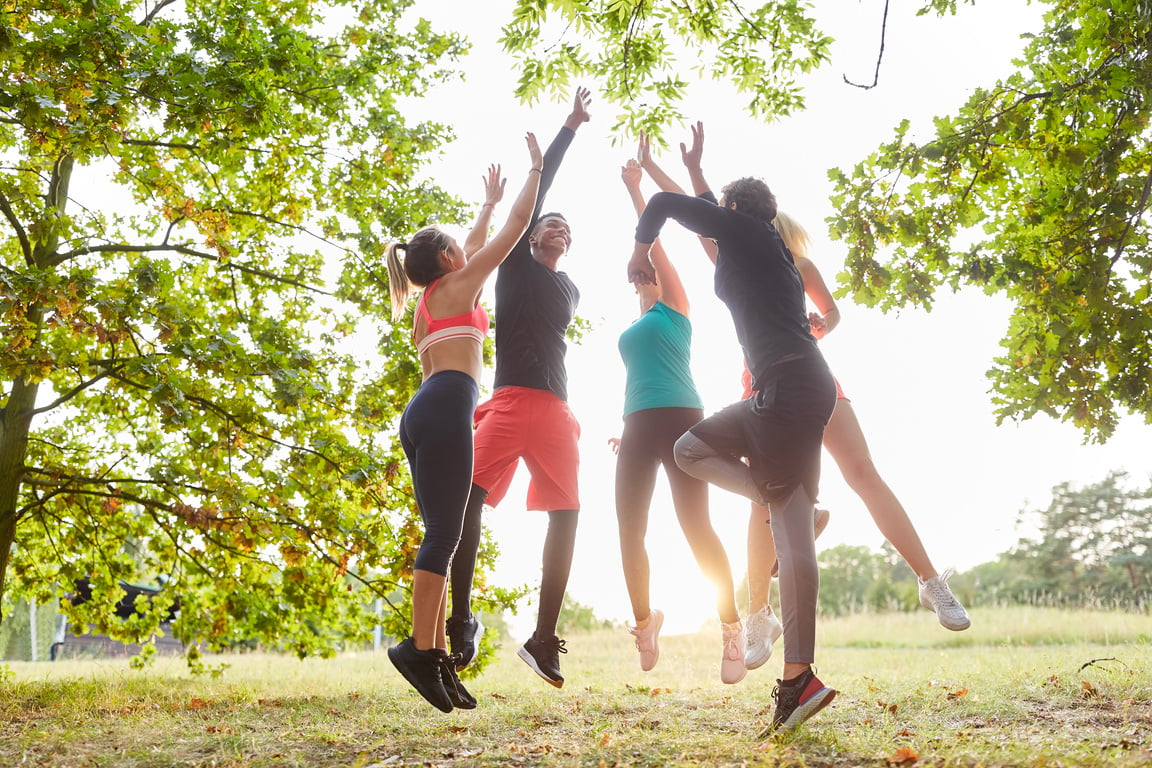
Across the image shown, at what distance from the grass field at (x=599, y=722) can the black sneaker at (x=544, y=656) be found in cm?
28

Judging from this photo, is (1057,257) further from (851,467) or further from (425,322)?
(425,322)

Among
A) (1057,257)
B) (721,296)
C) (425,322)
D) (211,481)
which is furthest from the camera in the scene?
(211,481)

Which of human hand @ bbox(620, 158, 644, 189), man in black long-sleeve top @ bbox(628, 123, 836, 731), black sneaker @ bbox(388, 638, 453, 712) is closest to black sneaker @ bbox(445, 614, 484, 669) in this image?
black sneaker @ bbox(388, 638, 453, 712)

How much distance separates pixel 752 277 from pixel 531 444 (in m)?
1.35

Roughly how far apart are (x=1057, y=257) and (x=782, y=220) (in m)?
2.02

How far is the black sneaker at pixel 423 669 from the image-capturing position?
351 centimetres

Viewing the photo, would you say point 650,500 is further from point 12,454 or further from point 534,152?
point 12,454

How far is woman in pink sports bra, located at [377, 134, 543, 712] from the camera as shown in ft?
11.6

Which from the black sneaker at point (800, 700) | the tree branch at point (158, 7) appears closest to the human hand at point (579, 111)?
the black sneaker at point (800, 700)

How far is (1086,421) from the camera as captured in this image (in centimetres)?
583

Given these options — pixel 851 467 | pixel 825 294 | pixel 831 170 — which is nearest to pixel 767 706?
pixel 851 467

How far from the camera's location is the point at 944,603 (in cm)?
397

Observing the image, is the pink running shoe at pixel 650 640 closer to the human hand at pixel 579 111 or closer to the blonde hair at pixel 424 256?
the blonde hair at pixel 424 256

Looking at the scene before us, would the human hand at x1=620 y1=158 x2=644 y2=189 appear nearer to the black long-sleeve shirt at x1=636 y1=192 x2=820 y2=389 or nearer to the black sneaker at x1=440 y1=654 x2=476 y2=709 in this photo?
the black long-sleeve shirt at x1=636 y1=192 x2=820 y2=389
